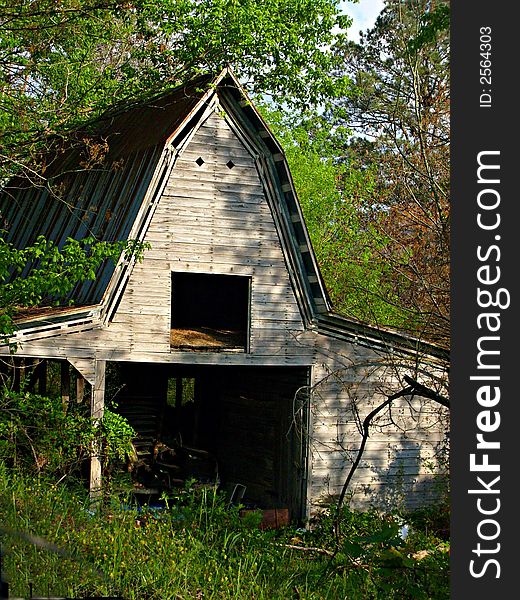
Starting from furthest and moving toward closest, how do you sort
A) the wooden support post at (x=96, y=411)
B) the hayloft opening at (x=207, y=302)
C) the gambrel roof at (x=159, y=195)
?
the hayloft opening at (x=207, y=302) < the gambrel roof at (x=159, y=195) < the wooden support post at (x=96, y=411)

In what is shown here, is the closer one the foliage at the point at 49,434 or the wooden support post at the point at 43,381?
the foliage at the point at 49,434

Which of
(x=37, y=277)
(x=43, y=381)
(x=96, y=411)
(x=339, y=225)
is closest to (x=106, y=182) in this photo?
(x=43, y=381)

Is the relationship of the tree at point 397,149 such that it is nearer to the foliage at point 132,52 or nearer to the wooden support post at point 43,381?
the foliage at point 132,52

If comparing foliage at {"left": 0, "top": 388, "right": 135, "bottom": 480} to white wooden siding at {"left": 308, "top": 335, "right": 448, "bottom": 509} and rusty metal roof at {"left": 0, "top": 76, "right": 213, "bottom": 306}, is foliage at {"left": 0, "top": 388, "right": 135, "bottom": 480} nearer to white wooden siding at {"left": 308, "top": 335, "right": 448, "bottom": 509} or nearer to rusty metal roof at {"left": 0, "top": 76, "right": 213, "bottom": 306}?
rusty metal roof at {"left": 0, "top": 76, "right": 213, "bottom": 306}

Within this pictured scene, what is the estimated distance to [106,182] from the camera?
17391 millimetres

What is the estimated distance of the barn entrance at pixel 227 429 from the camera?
17.8 meters

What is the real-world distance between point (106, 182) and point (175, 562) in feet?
35.1

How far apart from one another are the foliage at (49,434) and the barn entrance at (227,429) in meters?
3.53

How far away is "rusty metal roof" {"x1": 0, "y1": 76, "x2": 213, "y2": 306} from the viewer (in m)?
15.6

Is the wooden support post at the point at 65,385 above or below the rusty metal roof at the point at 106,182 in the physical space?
below

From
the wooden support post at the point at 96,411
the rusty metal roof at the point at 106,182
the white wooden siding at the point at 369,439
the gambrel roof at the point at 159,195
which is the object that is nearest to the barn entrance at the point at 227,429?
the white wooden siding at the point at 369,439

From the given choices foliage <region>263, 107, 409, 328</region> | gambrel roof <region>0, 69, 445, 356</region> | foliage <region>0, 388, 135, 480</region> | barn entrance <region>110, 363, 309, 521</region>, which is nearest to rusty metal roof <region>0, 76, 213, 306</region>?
gambrel roof <region>0, 69, 445, 356</region>

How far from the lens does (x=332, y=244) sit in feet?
95.6

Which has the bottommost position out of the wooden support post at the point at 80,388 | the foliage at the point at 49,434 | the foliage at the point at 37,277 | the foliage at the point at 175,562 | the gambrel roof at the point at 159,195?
the foliage at the point at 175,562
